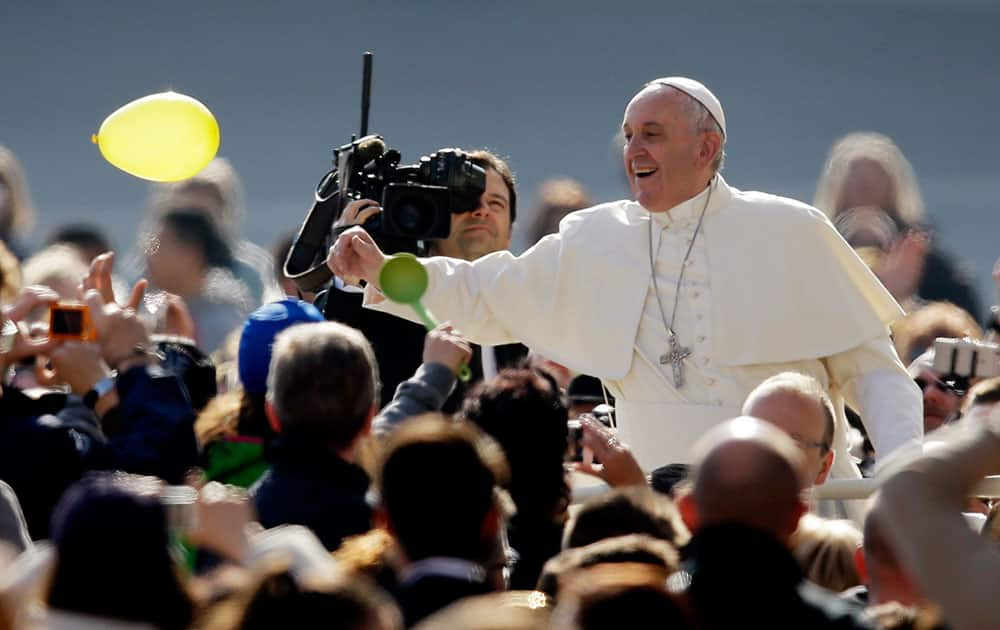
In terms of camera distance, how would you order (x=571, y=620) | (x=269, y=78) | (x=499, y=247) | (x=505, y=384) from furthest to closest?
1. (x=269, y=78)
2. (x=499, y=247)
3. (x=505, y=384)
4. (x=571, y=620)

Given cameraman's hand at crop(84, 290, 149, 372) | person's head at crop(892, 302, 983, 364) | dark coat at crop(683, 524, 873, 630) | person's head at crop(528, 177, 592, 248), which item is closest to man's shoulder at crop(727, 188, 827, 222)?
person's head at crop(892, 302, 983, 364)

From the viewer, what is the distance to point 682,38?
60.9ft

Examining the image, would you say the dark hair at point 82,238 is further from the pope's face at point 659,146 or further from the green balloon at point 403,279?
the green balloon at point 403,279

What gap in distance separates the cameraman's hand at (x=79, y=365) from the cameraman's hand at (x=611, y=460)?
111cm

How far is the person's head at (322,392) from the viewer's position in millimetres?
4176

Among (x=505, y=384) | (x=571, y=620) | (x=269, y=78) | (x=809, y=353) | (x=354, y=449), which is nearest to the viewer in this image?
(x=571, y=620)

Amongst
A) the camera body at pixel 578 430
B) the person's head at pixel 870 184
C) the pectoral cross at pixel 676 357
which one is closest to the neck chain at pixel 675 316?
the pectoral cross at pixel 676 357

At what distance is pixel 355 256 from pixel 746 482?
283 centimetres

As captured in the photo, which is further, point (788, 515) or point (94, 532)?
point (788, 515)

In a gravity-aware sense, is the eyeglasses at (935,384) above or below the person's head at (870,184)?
below

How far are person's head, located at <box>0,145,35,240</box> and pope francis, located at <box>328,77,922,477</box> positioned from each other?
3.31m

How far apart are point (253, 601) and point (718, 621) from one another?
71 cm

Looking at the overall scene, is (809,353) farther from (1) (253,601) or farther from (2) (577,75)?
(2) (577,75)

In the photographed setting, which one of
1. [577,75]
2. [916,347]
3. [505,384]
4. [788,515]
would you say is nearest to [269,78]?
[577,75]
